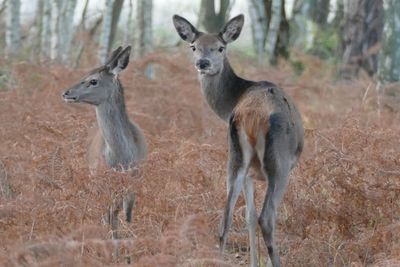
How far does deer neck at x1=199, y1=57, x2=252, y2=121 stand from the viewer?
9328mm

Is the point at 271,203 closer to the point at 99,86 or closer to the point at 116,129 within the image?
the point at 116,129

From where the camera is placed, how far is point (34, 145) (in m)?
10.6

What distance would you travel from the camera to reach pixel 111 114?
33.5 feet

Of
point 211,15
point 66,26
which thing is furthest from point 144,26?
point 211,15

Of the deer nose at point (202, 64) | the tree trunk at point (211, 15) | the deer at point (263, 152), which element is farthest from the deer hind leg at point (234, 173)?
the tree trunk at point (211, 15)

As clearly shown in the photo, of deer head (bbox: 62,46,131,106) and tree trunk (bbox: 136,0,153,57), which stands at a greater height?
deer head (bbox: 62,46,131,106)

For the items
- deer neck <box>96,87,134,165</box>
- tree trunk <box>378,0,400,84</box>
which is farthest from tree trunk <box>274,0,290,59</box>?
deer neck <box>96,87,134,165</box>

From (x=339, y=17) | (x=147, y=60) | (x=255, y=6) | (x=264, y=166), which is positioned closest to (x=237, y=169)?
(x=264, y=166)

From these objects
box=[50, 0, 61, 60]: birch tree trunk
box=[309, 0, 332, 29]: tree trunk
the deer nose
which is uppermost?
the deer nose

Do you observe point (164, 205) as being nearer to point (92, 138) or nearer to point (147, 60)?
point (92, 138)

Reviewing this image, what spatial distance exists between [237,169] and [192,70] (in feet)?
26.5

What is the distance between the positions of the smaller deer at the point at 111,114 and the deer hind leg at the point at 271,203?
Answer: 232 centimetres

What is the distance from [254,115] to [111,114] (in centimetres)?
253

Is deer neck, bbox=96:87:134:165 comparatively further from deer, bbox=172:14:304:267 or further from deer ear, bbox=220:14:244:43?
deer, bbox=172:14:304:267
